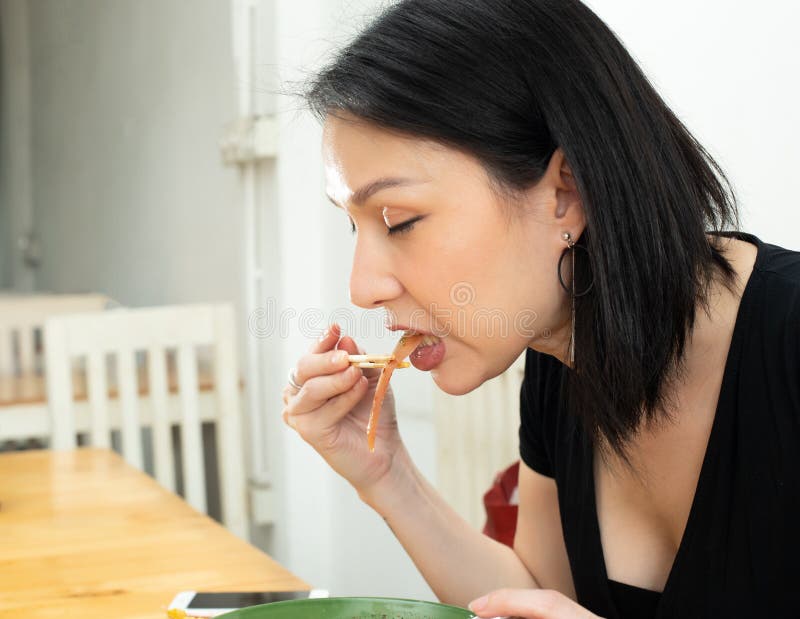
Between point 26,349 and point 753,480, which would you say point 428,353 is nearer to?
point 753,480

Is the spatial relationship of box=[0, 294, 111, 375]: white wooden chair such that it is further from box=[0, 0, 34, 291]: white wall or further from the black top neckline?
the black top neckline

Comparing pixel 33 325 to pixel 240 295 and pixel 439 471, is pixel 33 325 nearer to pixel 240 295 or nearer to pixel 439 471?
pixel 240 295

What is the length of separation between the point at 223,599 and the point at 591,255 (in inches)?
18.6

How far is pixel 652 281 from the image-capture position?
920 mm

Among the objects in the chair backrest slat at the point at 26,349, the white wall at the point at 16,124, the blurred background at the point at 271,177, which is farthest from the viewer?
the white wall at the point at 16,124

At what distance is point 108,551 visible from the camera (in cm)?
120

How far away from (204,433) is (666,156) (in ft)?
8.50

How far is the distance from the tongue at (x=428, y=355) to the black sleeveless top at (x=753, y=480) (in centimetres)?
27

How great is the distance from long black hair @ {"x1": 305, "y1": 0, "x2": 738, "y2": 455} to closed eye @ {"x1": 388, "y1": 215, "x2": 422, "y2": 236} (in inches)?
3.0

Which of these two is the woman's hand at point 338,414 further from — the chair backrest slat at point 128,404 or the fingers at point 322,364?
the chair backrest slat at point 128,404

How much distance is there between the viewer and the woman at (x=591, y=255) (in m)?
0.89

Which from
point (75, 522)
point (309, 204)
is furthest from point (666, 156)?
point (309, 204)

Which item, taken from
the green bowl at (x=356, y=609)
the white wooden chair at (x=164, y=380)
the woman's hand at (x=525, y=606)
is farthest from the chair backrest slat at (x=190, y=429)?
the woman's hand at (x=525, y=606)

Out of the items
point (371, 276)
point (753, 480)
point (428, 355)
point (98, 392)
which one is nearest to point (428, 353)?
point (428, 355)
